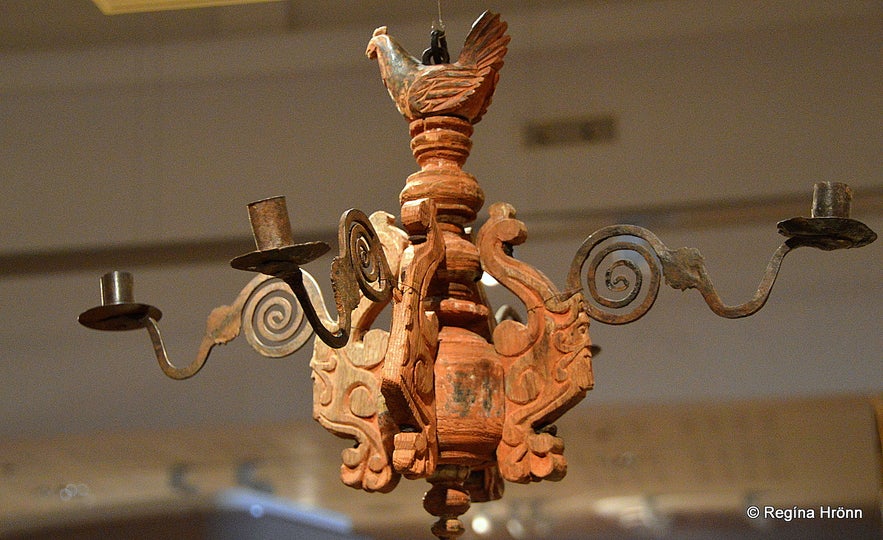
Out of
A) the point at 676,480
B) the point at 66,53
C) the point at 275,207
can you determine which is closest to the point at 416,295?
the point at 275,207

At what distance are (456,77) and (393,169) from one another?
68.9 inches

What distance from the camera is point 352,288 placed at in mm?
1422

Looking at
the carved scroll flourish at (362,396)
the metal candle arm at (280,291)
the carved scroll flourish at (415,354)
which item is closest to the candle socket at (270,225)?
the metal candle arm at (280,291)

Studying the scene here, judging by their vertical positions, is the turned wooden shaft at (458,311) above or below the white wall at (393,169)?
below

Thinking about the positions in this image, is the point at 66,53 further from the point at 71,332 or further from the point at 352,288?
the point at 352,288

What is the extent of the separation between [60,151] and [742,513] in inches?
104

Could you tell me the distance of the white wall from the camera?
332 centimetres

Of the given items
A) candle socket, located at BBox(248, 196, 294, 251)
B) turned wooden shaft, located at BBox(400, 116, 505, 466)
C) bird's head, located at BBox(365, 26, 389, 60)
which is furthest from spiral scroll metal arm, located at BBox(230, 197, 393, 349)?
bird's head, located at BBox(365, 26, 389, 60)

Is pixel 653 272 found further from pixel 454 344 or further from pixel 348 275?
pixel 348 275

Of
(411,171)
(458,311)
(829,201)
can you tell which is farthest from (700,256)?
(411,171)

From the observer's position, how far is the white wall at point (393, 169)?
332 centimetres

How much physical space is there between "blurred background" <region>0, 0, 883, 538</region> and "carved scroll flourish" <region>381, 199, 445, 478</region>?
172cm

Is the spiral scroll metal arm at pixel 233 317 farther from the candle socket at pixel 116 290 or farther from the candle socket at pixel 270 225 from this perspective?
the candle socket at pixel 270 225

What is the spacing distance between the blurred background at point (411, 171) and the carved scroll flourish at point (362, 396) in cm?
167
